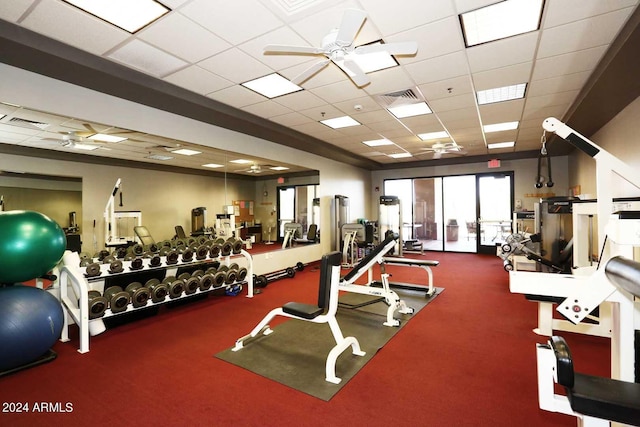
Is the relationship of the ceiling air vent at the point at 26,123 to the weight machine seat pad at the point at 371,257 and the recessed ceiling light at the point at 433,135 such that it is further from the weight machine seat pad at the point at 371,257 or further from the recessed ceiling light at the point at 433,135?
the recessed ceiling light at the point at 433,135

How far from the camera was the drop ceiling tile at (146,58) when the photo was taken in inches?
109

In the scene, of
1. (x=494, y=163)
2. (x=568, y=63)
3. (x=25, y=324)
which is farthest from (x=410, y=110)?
(x=494, y=163)

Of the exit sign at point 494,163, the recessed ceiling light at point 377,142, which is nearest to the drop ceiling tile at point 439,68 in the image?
the recessed ceiling light at point 377,142

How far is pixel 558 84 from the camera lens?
369 cm

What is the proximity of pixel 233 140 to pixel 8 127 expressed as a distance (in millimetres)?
2625

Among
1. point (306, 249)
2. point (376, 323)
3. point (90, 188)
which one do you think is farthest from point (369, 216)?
point (90, 188)

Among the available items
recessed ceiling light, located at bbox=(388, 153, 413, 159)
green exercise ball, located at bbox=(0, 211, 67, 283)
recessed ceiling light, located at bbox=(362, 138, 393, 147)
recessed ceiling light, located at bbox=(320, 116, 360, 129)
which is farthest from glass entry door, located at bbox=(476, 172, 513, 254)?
green exercise ball, located at bbox=(0, 211, 67, 283)

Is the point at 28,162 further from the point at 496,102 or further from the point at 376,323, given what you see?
the point at 496,102

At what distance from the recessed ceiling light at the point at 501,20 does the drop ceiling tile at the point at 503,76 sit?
71 centimetres

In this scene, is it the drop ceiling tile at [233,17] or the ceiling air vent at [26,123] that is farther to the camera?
the ceiling air vent at [26,123]

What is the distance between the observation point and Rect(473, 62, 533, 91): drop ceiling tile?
10.7 feet

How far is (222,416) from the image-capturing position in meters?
1.97

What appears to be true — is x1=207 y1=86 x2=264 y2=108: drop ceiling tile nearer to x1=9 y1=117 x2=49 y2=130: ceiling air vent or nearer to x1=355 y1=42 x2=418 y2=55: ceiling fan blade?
x1=9 y1=117 x2=49 y2=130: ceiling air vent

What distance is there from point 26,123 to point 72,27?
4.20 feet
